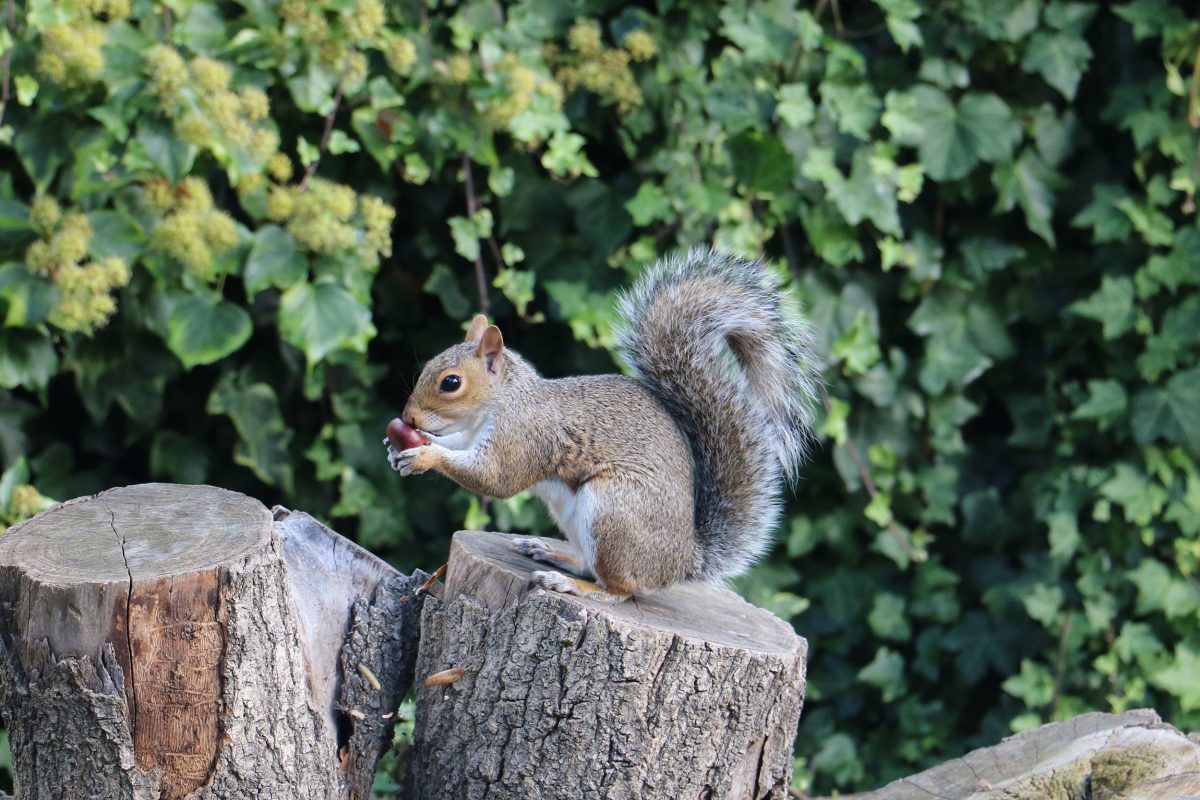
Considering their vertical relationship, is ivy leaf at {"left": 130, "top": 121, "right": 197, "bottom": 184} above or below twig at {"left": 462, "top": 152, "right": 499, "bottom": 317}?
above

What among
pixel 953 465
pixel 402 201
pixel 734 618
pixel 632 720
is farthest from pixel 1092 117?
pixel 632 720

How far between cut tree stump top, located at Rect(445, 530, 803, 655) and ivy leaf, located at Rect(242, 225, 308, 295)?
62 centimetres

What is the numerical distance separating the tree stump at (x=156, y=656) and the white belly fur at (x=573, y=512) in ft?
1.27

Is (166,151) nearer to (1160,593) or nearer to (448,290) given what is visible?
(448,290)

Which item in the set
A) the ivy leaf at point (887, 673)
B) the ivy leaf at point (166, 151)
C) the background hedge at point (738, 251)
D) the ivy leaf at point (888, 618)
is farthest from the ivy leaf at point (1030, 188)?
the ivy leaf at point (166, 151)

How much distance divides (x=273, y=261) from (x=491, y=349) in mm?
584

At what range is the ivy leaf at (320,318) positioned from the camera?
7.51 feet

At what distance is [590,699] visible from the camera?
166 centimetres

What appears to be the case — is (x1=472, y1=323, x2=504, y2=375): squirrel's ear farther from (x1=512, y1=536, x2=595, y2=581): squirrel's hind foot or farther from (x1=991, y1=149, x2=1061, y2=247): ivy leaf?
(x1=991, y1=149, x2=1061, y2=247): ivy leaf

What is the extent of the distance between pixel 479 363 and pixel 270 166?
66cm

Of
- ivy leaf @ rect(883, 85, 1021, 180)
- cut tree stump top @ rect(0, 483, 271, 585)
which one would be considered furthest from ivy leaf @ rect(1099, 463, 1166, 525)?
cut tree stump top @ rect(0, 483, 271, 585)

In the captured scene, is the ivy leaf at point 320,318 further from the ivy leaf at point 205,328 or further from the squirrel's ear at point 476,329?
the squirrel's ear at point 476,329

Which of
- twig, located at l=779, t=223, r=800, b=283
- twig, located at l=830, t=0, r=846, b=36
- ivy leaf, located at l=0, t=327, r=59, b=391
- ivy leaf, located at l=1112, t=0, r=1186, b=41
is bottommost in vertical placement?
ivy leaf, located at l=0, t=327, r=59, b=391

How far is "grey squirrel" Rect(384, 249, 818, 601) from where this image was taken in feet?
5.93
